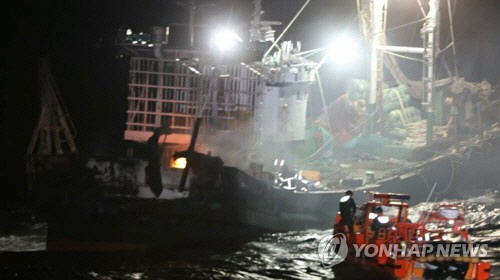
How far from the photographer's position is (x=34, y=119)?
24984mm

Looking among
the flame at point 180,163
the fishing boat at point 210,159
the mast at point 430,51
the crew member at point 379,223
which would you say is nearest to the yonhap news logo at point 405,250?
the crew member at point 379,223

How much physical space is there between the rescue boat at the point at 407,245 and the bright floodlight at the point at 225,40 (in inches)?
313

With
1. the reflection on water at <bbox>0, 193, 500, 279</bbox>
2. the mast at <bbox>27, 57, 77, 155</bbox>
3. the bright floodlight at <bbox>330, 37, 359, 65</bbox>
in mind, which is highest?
the bright floodlight at <bbox>330, 37, 359, 65</bbox>

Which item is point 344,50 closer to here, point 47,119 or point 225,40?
point 225,40

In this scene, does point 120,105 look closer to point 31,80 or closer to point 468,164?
point 31,80

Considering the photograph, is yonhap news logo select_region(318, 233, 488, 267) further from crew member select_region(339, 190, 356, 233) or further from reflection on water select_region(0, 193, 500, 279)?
reflection on water select_region(0, 193, 500, 279)

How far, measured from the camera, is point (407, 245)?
48.4 ft

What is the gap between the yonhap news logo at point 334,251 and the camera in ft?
54.2

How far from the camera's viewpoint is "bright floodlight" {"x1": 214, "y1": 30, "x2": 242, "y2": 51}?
870 inches

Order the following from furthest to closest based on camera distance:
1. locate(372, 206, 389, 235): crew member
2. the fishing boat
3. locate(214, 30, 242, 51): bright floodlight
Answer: locate(214, 30, 242, 51): bright floodlight
the fishing boat
locate(372, 206, 389, 235): crew member

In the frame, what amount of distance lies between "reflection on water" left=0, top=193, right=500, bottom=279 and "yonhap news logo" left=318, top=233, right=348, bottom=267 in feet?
0.70

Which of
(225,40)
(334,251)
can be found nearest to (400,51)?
(225,40)

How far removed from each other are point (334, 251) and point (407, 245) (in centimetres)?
300

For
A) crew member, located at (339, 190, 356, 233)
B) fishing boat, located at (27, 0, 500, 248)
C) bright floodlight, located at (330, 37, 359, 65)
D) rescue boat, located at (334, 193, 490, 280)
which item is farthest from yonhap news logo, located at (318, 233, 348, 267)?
bright floodlight, located at (330, 37, 359, 65)
